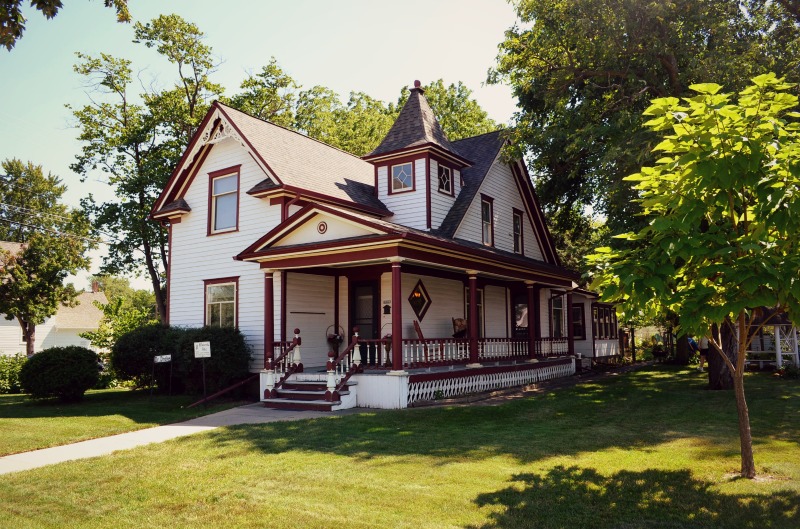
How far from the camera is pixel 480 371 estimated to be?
17141 millimetres

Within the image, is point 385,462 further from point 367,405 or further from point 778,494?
point 367,405

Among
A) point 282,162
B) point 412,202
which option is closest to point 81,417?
point 282,162

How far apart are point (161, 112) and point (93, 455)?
24.8m

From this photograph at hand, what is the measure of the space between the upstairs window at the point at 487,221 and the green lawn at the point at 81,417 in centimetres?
1035

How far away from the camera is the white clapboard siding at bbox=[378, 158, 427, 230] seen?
1875 cm

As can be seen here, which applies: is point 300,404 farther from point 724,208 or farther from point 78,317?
point 78,317

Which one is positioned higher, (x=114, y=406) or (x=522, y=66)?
(x=522, y=66)

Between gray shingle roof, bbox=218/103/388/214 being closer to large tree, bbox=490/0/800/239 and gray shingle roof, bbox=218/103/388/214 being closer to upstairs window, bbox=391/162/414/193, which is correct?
upstairs window, bbox=391/162/414/193

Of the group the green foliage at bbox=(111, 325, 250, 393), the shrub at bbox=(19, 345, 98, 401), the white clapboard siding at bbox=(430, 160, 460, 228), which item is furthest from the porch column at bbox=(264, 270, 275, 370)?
the white clapboard siding at bbox=(430, 160, 460, 228)

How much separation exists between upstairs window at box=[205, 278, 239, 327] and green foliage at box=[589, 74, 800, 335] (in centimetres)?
1424

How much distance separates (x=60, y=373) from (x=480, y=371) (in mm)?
11734

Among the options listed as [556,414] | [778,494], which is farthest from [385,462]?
[556,414]

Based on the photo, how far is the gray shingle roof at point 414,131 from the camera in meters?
19.0

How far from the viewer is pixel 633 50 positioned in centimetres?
1809
